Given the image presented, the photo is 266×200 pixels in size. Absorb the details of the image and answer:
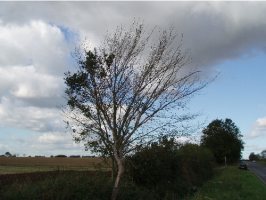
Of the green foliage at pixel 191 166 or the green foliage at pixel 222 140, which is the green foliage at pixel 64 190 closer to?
the green foliage at pixel 191 166

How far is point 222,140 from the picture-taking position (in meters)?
119

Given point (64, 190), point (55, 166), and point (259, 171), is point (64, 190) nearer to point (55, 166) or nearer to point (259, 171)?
point (55, 166)

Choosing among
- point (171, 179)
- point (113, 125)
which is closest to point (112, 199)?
point (113, 125)

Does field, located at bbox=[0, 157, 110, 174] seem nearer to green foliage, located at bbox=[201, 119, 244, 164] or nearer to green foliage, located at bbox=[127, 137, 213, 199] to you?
green foliage, located at bbox=[127, 137, 213, 199]

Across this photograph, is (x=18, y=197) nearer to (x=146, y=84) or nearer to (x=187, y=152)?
(x=146, y=84)

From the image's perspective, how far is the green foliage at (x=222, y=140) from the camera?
116062 mm

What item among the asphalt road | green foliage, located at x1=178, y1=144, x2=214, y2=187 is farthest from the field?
the asphalt road

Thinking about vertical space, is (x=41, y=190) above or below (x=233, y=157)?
below

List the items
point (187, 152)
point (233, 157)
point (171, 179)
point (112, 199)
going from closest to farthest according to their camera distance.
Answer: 1. point (112, 199)
2. point (171, 179)
3. point (187, 152)
4. point (233, 157)

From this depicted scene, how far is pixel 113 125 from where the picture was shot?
1853 cm

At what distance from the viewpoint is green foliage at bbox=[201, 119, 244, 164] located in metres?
116

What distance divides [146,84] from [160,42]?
1.78 metres

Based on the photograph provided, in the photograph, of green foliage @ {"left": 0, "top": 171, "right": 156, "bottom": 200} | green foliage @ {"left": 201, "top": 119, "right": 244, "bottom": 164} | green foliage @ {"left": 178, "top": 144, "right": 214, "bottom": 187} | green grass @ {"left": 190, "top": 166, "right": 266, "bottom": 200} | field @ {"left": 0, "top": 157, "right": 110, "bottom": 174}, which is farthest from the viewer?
green foliage @ {"left": 201, "top": 119, "right": 244, "bottom": 164}

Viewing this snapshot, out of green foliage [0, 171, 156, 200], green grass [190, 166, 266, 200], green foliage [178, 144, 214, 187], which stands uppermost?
green foliage [178, 144, 214, 187]
